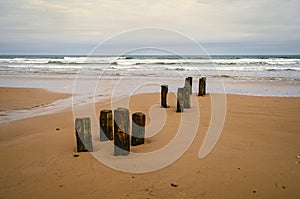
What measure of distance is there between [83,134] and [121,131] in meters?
0.71

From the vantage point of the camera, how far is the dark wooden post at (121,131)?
168 inches

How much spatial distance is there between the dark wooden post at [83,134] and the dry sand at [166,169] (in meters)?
0.16

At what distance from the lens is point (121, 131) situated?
14.0ft

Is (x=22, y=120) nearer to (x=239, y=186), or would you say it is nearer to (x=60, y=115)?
(x=60, y=115)

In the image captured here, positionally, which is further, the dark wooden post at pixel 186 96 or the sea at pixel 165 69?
the sea at pixel 165 69

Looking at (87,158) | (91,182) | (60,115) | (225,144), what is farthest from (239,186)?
(60,115)

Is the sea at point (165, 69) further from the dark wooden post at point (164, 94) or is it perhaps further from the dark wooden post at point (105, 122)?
the dark wooden post at point (105, 122)

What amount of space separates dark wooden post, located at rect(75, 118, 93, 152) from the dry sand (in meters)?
0.16

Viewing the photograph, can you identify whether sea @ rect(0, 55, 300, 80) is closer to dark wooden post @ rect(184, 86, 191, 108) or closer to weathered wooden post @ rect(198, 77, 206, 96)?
weathered wooden post @ rect(198, 77, 206, 96)

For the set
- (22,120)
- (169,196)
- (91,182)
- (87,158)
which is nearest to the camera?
(169,196)

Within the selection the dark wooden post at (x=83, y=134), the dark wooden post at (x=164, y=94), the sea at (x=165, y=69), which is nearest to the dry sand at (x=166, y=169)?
the dark wooden post at (x=83, y=134)

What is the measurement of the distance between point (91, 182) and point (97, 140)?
1777mm

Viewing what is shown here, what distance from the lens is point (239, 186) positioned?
11.0 ft

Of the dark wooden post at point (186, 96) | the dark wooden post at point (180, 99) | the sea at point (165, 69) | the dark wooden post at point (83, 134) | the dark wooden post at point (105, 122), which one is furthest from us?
the sea at point (165, 69)
